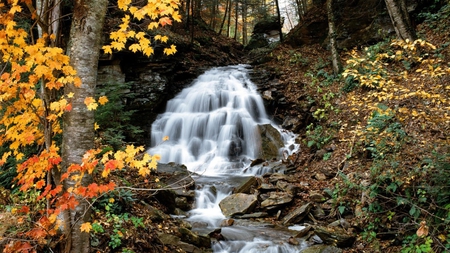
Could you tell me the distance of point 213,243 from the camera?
208 inches

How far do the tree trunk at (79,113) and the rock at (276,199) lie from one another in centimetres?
461

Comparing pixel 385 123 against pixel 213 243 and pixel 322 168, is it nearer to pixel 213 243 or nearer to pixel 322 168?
pixel 322 168

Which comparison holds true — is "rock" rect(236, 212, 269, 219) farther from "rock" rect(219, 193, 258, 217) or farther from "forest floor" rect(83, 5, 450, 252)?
"forest floor" rect(83, 5, 450, 252)

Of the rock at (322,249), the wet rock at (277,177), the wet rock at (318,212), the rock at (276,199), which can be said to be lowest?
the rock at (322,249)

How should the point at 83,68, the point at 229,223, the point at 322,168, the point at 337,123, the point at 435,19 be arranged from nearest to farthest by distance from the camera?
the point at 83,68 → the point at 229,223 → the point at 322,168 → the point at 337,123 → the point at 435,19

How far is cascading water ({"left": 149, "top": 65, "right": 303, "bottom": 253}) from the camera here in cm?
608

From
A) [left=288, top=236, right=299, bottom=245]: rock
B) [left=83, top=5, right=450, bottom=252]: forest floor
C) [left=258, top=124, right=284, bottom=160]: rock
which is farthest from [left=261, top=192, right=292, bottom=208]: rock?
[left=258, top=124, right=284, bottom=160]: rock

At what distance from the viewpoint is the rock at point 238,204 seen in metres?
6.71

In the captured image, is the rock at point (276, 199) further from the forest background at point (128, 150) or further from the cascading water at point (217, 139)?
the forest background at point (128, 150)

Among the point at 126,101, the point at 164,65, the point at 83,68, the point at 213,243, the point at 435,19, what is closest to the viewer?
the point at 83,68

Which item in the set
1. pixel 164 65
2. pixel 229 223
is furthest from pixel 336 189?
pixel 164 65

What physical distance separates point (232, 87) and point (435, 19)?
28.8 feet

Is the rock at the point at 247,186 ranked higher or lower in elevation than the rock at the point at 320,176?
lower

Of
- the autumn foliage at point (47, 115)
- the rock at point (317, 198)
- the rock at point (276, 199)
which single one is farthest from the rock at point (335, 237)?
the autumn foliage at point (47, 115)
